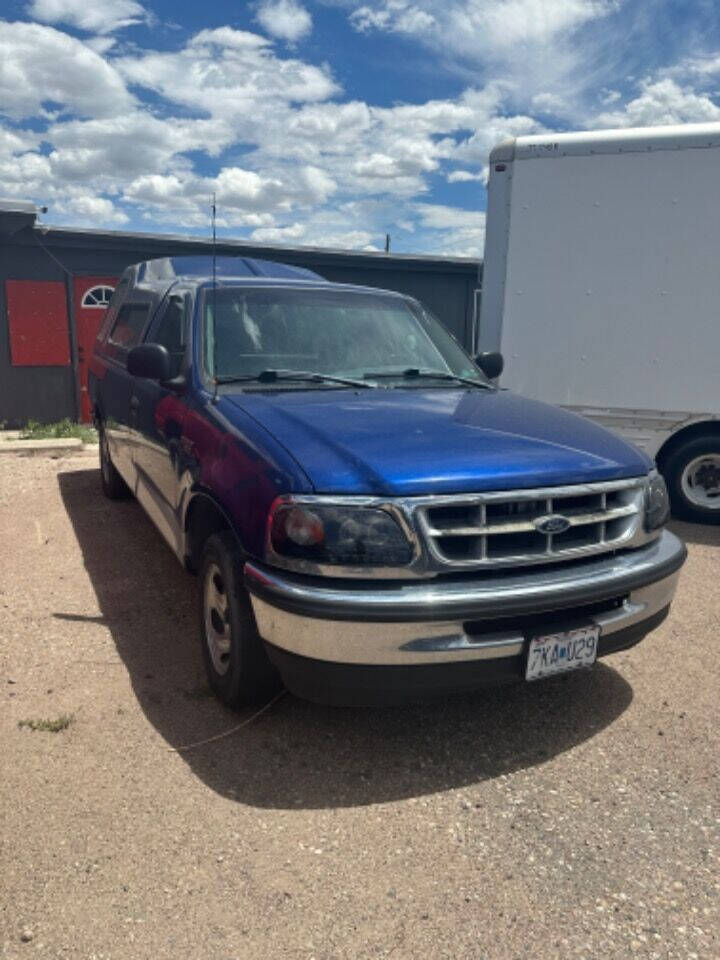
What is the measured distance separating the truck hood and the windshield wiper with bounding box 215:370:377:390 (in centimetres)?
11

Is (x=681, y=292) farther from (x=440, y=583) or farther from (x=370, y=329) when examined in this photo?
(x=440, y=583)

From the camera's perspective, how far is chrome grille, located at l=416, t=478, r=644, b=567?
2785mm

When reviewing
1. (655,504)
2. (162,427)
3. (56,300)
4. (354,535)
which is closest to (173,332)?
(162,427)

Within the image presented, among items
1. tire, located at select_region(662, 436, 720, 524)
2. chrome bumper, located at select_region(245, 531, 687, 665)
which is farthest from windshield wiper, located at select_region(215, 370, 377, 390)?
tire, located at select_region(662, 436, 720, 524)

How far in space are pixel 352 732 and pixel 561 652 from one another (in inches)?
38.2

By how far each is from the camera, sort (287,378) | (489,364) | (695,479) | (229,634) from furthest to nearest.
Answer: (695,479), (489,364), (287,378), (229,634)

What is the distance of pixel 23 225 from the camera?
11.1 meters

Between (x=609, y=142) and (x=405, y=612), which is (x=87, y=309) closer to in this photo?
(x=609, y=142)

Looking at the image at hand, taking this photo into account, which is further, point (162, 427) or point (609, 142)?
point (609, 142)

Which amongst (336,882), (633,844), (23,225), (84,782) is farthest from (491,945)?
(23,225)

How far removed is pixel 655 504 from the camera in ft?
11.0

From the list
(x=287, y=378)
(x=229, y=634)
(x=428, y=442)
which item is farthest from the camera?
(x=287, y=378)

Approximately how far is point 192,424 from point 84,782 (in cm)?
164

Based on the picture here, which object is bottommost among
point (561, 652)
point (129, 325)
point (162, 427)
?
point (561, 652)
